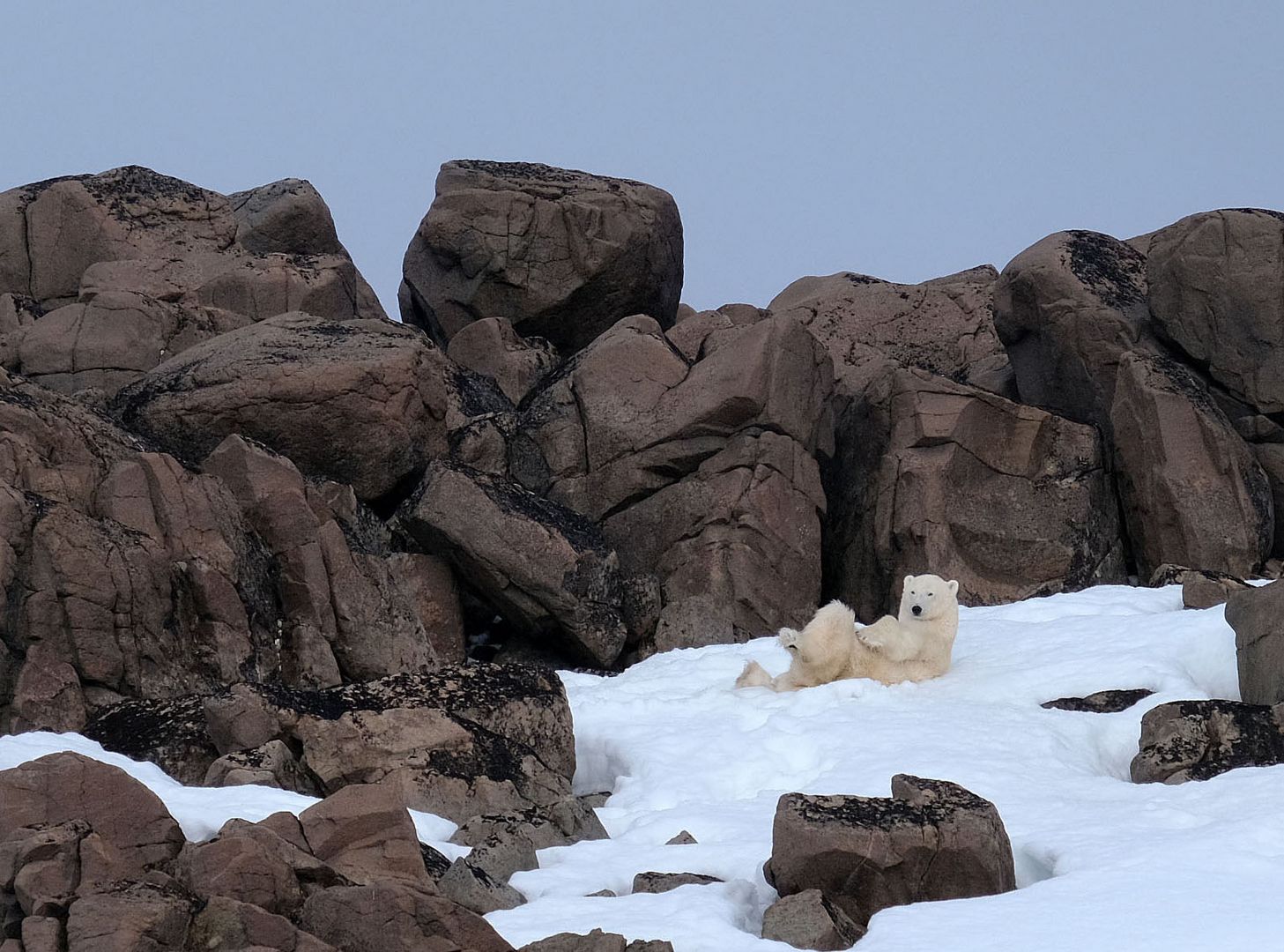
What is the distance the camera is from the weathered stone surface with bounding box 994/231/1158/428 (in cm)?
2214

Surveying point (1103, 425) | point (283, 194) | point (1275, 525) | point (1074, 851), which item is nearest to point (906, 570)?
point (1103, 425)

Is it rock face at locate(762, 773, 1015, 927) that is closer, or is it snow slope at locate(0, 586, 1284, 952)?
snow slope at locate(0, 586, 1284, 952)

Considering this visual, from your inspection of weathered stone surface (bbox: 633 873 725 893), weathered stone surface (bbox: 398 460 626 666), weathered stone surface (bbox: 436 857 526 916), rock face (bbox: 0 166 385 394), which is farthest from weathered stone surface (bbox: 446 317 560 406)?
weathered stone surface (bbox: 436 857 526 916)

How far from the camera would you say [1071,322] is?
73.2 ft

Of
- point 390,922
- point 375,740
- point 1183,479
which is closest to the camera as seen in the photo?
point 390,922

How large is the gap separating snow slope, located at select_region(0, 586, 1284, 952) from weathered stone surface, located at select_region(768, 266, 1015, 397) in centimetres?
916

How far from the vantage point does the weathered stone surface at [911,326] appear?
24.7m

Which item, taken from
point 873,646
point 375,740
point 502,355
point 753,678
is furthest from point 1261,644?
point 502,355

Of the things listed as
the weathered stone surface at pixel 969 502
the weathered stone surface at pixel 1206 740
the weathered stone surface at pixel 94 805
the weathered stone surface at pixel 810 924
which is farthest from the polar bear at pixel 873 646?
the weathered stone surface at pixel 969 502

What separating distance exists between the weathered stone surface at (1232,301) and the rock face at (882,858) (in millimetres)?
14243

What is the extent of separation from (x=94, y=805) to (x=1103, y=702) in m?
7.19

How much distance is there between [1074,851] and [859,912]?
1317 millimetres

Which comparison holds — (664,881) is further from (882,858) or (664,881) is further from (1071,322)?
(1071,322)

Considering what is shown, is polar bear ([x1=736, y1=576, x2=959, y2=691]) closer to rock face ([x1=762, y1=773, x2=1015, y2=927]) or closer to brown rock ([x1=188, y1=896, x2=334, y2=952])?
rock face ([x1=762, y1=773, x2=1015, y2=927])
